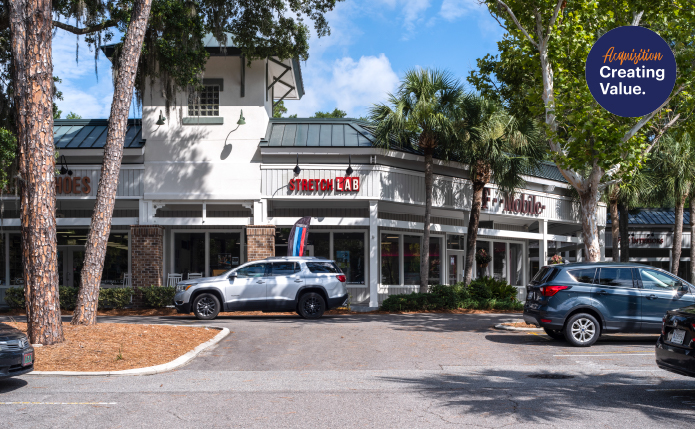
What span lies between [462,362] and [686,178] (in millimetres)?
20232

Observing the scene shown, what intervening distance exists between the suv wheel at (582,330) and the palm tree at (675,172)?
14.3 meters

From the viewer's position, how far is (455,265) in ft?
84.8

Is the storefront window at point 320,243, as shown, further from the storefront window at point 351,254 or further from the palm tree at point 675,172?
the palm tree at point 675,172

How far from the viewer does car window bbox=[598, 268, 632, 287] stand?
39.5ft

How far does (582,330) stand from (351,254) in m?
12.2

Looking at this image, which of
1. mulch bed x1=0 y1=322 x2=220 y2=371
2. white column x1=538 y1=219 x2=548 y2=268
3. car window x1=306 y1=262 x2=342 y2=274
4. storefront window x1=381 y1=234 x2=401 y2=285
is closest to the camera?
mulch bed x1=0 y1=322 x2=220 y2=371

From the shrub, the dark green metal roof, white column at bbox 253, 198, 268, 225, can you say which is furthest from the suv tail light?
the dark green metal roof

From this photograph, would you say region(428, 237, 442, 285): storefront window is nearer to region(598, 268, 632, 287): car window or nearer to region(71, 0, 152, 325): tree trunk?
region(598, 268, 632, 287): car window

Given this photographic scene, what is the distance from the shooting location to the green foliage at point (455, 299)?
20438 millimetres

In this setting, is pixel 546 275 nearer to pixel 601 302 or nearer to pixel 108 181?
pixel 601 302

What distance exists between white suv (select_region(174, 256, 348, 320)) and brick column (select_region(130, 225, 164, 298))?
4507mm

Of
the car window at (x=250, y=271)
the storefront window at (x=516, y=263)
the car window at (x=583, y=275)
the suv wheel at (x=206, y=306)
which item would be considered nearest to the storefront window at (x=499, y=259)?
the storefront window at (x=516, y=263)

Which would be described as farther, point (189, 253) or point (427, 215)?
point (189, 253)

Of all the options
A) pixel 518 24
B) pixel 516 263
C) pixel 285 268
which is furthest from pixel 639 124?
pixel 516 263
